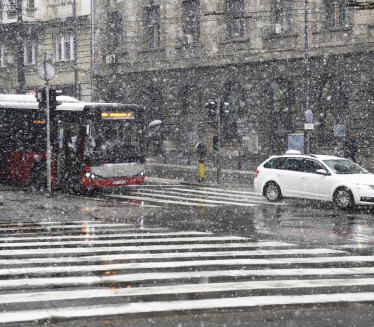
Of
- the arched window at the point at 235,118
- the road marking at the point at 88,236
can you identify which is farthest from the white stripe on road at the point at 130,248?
the arched window at the point at 235,118

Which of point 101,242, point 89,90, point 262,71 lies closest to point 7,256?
point 101,242

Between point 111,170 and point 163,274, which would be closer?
point 163,274

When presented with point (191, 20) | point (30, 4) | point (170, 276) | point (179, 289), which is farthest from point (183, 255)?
point (30, 4)

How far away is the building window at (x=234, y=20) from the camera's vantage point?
1555 inches

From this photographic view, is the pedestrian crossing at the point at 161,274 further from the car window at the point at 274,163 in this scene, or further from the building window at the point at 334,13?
the building window at the point at 334,13

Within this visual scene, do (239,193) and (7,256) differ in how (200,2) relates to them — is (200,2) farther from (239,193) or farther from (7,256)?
(7,256)

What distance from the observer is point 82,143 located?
21766 millimetres

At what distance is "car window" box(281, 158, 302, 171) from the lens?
20.4 metres

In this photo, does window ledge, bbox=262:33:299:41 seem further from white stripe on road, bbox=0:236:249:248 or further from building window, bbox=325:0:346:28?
white stripe on road, bbox=0:236:249:248

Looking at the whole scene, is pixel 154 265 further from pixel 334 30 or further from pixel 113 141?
pixel 334 30

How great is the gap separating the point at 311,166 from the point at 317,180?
590 millimetres

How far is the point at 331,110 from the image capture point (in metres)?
35.4

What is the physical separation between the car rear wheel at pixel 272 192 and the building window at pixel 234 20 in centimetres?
1985

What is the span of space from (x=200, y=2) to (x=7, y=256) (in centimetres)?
3217
